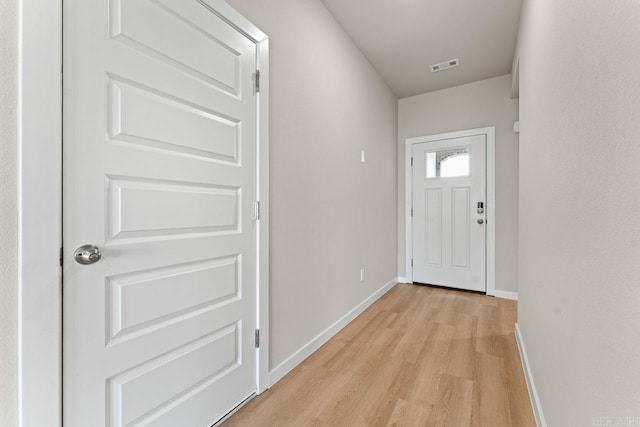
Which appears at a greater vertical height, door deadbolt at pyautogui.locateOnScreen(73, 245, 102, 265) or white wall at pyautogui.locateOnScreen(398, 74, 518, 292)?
white wall at pyautogui.locateOnScreen(398, 74, 518, 292)

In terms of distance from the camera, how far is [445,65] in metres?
3.22

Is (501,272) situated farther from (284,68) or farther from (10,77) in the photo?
(10,77)

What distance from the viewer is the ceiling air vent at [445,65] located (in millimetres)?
3133

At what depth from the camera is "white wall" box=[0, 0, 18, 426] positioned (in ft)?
2.59

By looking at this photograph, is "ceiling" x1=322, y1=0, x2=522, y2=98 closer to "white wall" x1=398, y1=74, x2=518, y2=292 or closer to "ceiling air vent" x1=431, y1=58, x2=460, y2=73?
"ceiling air vent" x1=431, y1=58, x2=460, y2=73

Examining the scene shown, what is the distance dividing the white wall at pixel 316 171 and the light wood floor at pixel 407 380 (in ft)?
0.83

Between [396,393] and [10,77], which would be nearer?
[10,77]

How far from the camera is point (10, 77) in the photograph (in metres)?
0.80

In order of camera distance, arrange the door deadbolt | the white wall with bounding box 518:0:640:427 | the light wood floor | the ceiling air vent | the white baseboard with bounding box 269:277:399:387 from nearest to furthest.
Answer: the white wall with bounding box 518:0:640:427
the door deadbolt
the light wood floor
the white baseboard with bounding box 269:277:399:387
the ceiling air vent

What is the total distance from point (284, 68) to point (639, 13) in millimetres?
1657

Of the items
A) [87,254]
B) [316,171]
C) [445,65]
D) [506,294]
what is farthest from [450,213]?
[87,254]

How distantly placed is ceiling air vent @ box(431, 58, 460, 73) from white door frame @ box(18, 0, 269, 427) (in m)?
3.31

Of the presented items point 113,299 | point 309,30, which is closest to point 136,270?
point 113,299

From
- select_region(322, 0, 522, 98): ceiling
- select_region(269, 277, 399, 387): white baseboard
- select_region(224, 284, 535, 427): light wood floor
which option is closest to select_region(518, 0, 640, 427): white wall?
select_region(224, 284, 535, 427): light wood floor
